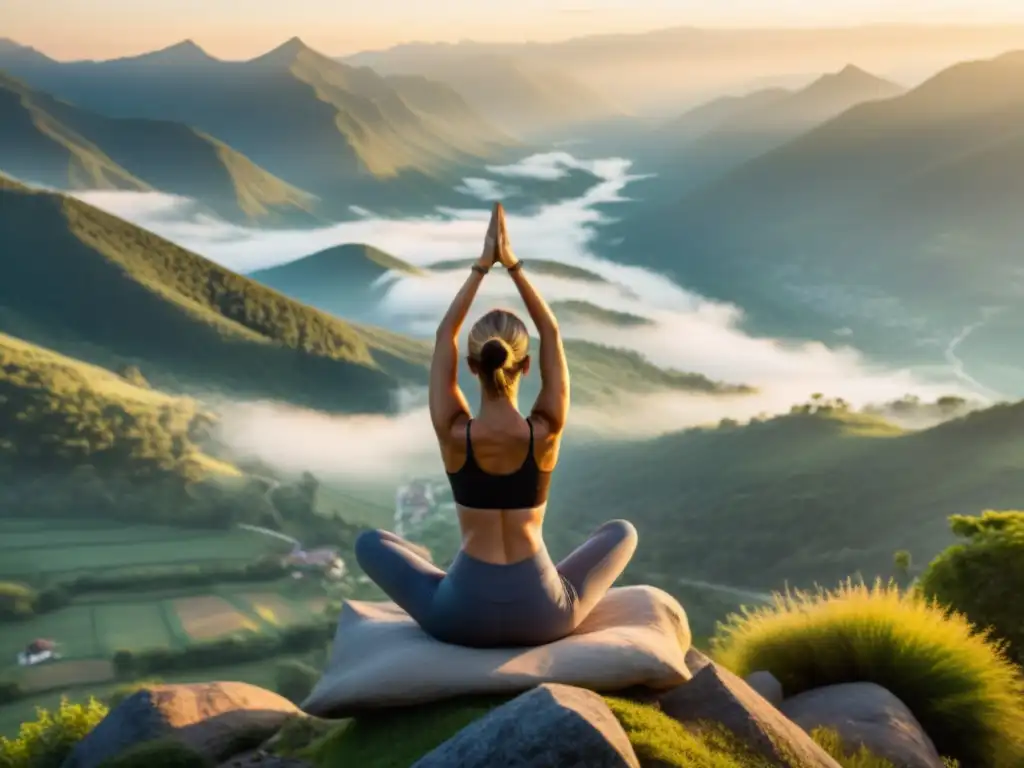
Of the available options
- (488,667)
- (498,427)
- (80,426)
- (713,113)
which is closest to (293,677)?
(80,426)

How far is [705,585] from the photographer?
2103 centimetres

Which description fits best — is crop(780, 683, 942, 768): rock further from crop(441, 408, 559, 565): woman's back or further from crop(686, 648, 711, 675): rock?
crop(441, 408, 559, 565): woman's back

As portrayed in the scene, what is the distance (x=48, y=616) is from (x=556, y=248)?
18.3 m

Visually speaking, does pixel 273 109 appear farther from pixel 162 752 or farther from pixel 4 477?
pixel 162 752

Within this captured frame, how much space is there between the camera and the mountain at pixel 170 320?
29984 millimetres

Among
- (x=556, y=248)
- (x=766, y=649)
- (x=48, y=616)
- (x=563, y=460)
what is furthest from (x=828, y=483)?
(x=766, y=649)

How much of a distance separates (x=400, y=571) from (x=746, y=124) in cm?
3521

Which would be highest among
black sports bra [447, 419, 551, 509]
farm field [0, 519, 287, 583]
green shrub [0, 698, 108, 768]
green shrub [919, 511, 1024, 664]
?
black sports bra [447, 419, 551, 509]

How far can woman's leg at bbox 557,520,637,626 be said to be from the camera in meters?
3.65

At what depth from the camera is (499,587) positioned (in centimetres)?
336

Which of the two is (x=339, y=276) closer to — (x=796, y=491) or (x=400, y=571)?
(x=796, y=491)

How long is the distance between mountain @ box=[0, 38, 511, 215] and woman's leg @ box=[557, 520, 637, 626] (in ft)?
113

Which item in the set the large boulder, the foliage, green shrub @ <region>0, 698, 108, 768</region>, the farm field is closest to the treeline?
the farm field

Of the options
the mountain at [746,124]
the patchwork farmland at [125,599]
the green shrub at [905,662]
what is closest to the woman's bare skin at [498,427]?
the green shrub at [905,662]
